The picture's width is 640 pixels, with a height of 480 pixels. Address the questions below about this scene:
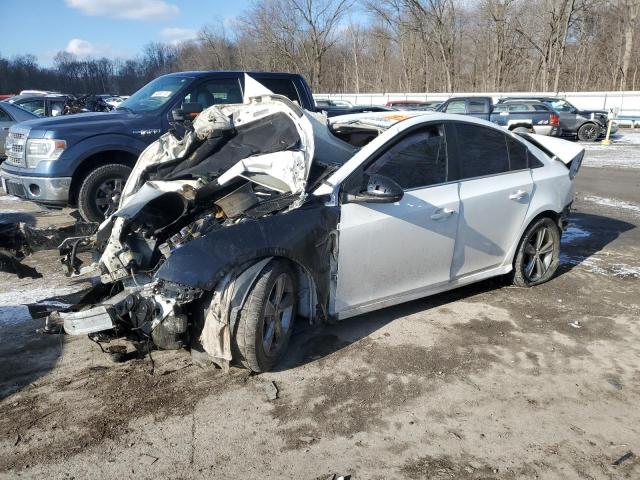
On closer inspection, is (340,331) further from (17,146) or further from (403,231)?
(17,146)

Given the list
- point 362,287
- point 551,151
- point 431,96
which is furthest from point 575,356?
point 431,96

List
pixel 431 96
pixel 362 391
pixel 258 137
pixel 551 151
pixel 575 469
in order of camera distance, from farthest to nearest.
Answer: pixel 431 96 → pixel 551 151 → pixel 258 137 → pixel 362 391 → pixel 575 469

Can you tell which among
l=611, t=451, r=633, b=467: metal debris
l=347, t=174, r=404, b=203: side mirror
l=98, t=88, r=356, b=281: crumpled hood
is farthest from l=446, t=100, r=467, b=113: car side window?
l=611, t=451, r=633, b=467: metal debris

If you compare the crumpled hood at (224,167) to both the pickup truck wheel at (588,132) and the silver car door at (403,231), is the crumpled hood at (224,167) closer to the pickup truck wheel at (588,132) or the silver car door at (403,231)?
the silver car door at (403,231)

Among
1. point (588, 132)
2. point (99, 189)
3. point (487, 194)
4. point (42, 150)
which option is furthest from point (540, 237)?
point (588, 132)

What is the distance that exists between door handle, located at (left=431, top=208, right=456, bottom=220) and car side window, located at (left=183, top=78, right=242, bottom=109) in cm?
423

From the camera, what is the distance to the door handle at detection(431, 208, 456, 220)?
4.20 metres

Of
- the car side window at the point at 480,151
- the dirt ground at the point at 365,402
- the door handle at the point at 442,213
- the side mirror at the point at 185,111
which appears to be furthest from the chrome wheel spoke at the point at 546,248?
the side mirror at the point at 185,111

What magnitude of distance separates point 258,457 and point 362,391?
87cm

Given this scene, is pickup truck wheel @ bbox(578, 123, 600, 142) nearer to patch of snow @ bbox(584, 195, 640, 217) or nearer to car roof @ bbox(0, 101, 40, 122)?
patch of snow @ bbox(584, 195, 640, 217)

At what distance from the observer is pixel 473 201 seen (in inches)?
175

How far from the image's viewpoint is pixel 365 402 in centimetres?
329

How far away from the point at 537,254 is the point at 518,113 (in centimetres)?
1761

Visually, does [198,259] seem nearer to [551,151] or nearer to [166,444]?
[166,444]
